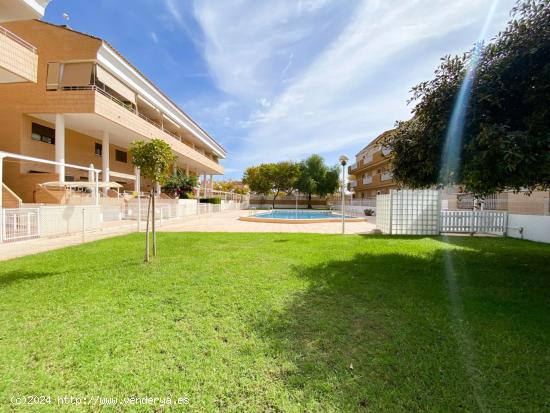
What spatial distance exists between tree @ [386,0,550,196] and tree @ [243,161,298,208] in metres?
41.1

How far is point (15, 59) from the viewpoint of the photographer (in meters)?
9.91

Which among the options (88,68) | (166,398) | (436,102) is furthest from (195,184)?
(166,398)

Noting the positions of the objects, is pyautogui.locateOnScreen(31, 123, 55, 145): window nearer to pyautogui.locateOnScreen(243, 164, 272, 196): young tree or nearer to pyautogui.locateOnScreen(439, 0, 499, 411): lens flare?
pyautogui.locateOnScreen(439, 0, 499, 411): lens flare

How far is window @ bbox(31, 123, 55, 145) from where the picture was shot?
18.5 m

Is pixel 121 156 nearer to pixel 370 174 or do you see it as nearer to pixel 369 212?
pixel 369 212

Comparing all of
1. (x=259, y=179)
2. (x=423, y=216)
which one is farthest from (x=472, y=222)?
(x=259, y=179)

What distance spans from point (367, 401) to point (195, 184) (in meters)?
30.5

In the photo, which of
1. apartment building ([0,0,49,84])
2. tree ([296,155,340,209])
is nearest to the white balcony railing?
tree ([296,155,340,209])

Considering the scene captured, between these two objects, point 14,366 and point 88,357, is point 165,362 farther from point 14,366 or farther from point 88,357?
point 14,366

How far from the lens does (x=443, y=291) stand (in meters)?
4.82

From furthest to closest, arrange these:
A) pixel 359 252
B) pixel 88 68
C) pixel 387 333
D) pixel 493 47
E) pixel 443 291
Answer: pixel 88 68 < pixel 359 252 < pixel 493 47 < pixel 443 291 < pixel 387 333

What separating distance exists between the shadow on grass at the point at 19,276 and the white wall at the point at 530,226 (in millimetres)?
16479

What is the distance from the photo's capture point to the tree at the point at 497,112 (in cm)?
432

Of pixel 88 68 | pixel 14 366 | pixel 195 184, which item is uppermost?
pixel 88 68
